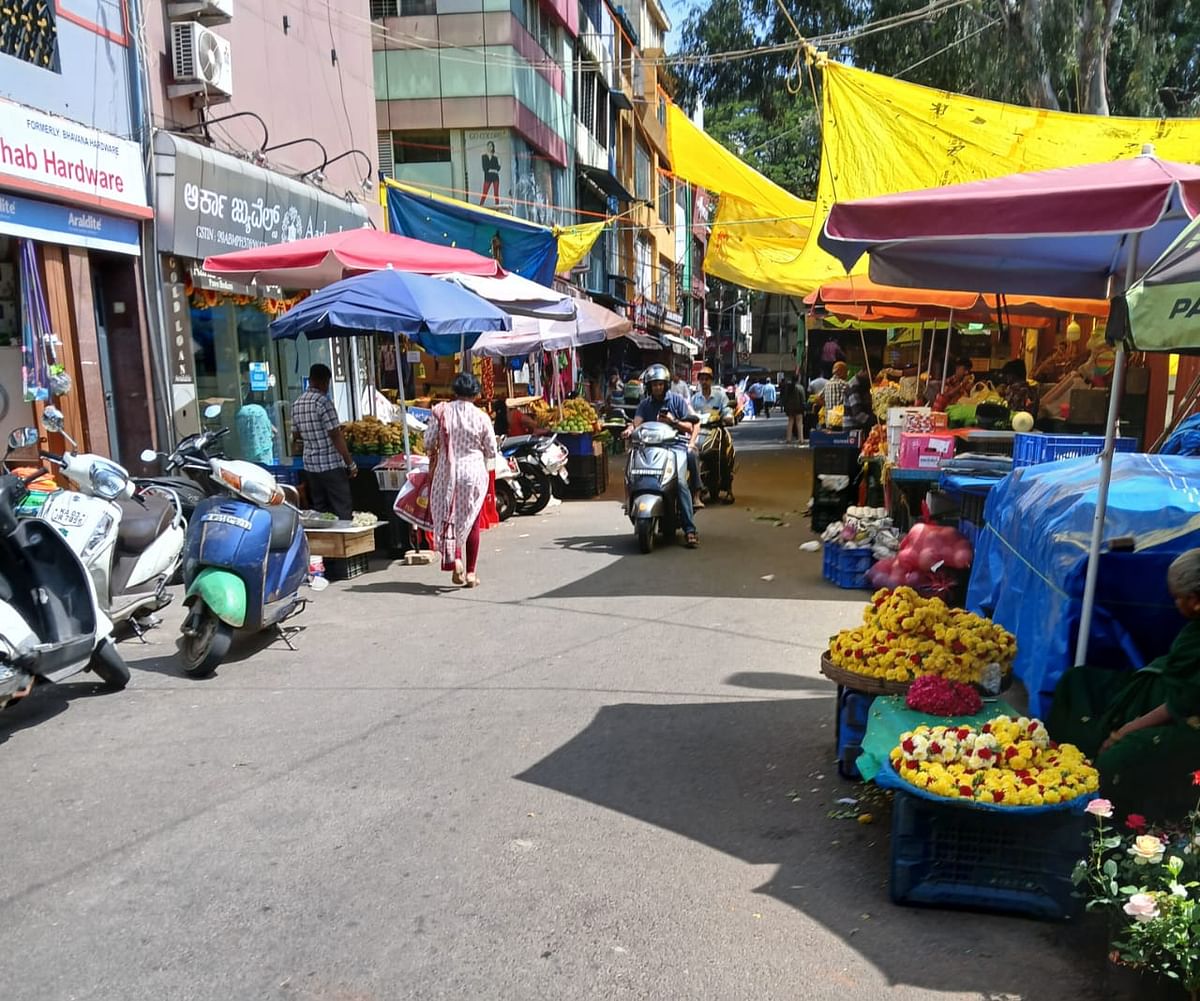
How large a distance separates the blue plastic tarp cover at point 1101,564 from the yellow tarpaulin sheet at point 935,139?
4.86 meters

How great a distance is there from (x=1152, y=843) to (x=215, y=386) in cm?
1129

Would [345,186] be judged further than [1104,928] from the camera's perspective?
Yes

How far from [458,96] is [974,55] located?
11272mm

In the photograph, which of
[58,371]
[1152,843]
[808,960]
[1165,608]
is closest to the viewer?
[1152,843]

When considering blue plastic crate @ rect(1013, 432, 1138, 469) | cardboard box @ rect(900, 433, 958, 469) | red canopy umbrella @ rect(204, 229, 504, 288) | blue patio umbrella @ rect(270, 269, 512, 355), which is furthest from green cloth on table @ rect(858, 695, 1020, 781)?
red canopy umbrella @ rect(204, 229, 504, 288)

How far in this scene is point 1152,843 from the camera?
252 centimetres

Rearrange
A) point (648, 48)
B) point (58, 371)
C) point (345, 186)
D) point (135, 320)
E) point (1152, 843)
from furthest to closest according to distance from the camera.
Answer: point (648, 48)
point (345, 186)
point (135, 320)
point (58, 371)
point (1152, 843)

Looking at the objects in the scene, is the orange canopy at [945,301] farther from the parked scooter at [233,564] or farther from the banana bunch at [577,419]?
the parked scooter at [233,564]

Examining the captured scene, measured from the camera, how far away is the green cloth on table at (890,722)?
3.35 meters

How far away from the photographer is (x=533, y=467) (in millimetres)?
12109

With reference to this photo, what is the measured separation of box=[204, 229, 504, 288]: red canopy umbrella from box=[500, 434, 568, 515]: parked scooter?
10.1 feet

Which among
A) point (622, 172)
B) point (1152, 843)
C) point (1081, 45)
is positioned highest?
point (622, 172)

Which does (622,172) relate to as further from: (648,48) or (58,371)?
(58,371)

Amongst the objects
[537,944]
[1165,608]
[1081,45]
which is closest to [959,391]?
[1165,608]
